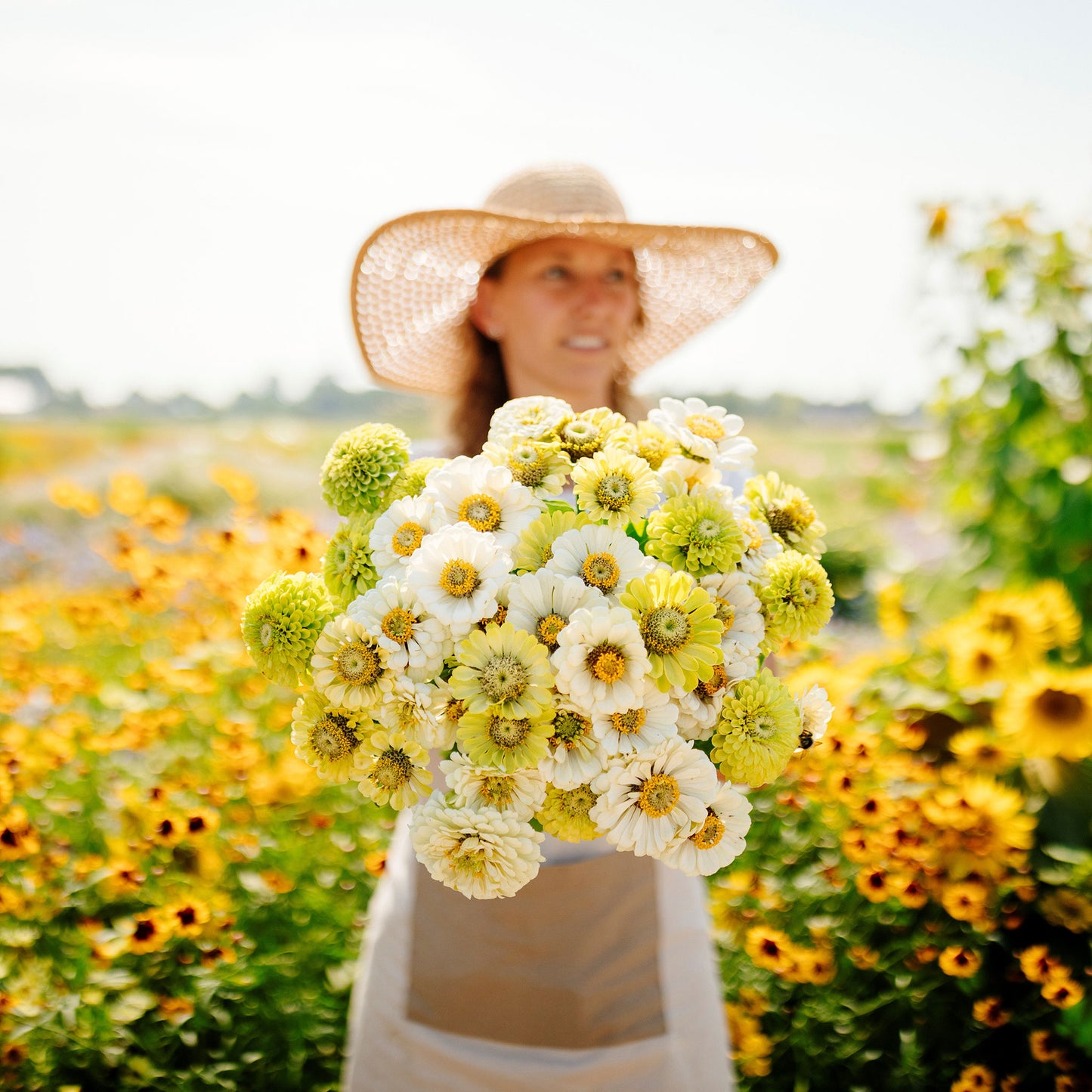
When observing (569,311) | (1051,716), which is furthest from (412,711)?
(1051,716)

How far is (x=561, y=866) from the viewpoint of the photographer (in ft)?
3.30

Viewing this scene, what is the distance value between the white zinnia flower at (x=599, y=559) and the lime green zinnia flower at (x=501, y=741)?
0.37ft

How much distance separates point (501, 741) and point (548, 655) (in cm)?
7

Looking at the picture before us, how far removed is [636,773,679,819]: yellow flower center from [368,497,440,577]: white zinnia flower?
0.80 feet

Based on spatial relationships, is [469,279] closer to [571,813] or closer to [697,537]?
[697,537]

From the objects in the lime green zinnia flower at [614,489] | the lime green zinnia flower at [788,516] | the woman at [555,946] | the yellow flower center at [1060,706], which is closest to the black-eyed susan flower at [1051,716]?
the yellow flower center at [1060,706]

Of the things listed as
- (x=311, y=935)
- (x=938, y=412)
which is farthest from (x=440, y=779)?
(x=938, y=412)

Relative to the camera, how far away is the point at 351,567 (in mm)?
651

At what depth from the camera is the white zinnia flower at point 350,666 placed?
56 cm

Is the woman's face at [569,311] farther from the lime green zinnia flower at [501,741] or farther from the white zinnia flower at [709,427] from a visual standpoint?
the lime green zinnia flower at [501,741]

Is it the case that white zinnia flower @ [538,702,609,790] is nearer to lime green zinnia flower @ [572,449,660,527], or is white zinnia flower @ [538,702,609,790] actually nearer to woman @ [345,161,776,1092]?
lime green zinnia flower @ [572,449,660,527]

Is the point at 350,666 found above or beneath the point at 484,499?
beneath

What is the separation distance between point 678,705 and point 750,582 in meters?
0.12

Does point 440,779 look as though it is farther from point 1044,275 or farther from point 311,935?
point 1044,275
